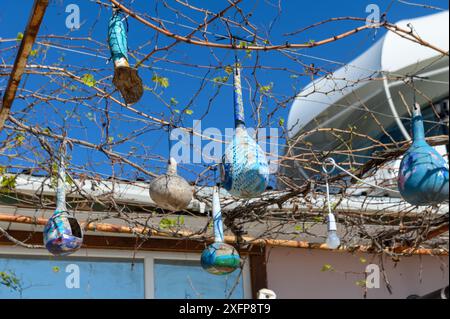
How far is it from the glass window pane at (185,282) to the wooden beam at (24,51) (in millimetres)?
2566

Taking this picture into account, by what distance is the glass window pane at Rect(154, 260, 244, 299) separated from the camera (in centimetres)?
534

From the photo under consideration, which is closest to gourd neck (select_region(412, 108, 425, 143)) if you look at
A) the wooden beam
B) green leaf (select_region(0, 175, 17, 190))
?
the wooden beam

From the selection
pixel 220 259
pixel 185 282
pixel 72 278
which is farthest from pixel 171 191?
pixel 185 282

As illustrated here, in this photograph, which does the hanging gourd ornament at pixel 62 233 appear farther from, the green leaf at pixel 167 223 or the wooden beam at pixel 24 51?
Answer: the green leaf at pixel 167 223

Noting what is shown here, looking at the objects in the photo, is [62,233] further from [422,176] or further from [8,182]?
[422,176]

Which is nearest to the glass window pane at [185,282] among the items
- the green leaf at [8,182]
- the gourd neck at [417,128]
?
the green leaf at [8,182]

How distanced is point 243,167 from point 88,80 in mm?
1087

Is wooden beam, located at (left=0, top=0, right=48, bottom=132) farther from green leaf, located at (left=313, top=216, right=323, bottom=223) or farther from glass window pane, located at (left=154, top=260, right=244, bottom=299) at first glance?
glass window pane, located at (left=154, top=260, right=244, bottom=299)

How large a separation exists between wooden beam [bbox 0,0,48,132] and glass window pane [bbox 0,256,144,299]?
73.1 inches

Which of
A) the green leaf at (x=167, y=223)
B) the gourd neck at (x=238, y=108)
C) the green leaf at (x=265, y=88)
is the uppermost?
the green leaf at (x=265, y=88)

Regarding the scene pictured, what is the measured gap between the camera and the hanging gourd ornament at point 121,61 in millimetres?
2734
